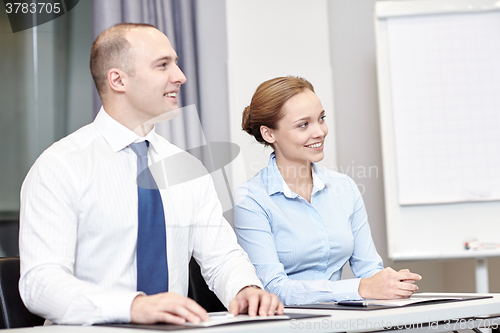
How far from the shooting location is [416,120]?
7.25ft

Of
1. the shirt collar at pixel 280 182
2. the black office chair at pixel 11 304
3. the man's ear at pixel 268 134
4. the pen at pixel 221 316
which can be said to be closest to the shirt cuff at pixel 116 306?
the pen at pixel 221 316

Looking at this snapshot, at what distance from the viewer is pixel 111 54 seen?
1403 millimetres

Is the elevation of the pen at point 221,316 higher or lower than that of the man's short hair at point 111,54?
lower

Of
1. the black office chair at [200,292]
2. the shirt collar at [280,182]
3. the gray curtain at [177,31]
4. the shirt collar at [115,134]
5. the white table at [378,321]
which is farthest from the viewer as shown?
the gray curtain at [177,31]

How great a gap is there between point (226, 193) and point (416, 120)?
0.93m

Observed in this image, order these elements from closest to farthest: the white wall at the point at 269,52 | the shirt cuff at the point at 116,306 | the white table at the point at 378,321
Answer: the white table at the point at 378,321
the shirt cuff at the point at 116,306
the white wall at the point at 269,52

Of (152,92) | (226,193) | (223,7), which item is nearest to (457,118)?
(226,193)

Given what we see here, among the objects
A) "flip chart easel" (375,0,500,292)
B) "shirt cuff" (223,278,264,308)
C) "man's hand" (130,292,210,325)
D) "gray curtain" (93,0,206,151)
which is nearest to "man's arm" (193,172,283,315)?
"shirt cuff" (223,278,264,308)

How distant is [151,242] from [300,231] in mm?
568

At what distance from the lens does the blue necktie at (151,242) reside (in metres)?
1.22

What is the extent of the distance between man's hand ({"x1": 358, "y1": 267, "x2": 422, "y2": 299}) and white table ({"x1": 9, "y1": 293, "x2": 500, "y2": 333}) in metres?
0.15

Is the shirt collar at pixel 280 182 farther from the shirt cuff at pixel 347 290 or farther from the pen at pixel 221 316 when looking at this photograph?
the pen at pixel 221 316

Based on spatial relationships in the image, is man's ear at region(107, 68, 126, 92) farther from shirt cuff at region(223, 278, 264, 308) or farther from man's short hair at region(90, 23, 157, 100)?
shirt cuff at region(223, 278, 264, 308)

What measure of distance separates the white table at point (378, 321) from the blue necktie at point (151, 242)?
287mm
